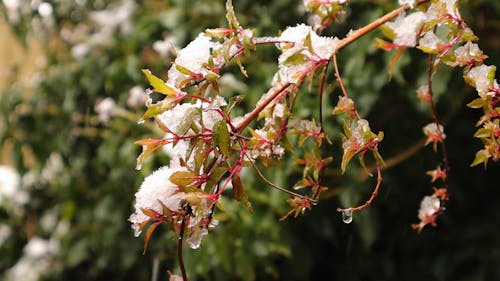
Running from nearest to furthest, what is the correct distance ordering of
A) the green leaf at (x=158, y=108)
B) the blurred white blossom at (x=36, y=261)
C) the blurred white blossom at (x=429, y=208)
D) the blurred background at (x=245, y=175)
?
the green leaf at (x=158, y=108), the blurred white blossom at (x=429, y=208), the blurred background at (x=245, y=175), the blurred white blossom at (x=36, y=261)

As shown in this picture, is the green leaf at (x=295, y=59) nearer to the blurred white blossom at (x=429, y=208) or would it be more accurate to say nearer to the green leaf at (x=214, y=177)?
the green leaf at (x=214, y=177)

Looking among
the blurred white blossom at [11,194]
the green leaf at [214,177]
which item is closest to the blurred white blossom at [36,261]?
the blurred white blossom at [11,194]

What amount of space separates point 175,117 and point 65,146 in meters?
1.41

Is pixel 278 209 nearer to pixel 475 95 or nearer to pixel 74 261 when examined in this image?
pixel 475 95

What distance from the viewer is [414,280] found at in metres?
1.65

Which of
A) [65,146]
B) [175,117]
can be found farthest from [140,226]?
[65,146]

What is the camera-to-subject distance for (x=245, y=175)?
54.5 inches

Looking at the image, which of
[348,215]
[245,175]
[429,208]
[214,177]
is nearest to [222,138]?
[214,177]

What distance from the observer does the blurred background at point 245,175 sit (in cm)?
139

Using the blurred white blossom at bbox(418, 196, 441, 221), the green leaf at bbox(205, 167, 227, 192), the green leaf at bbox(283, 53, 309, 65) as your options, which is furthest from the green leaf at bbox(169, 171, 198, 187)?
the blurred white blossom at bbox(418, 196, 441, 221)

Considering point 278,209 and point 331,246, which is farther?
point 331,246

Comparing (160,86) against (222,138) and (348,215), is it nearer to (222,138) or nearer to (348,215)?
(222,138)

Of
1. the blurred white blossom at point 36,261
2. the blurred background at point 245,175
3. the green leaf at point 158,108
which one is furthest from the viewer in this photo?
the blurred white blossom at point 36,261

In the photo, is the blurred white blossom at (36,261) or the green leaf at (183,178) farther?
the blurred white blossom at (36,261)
